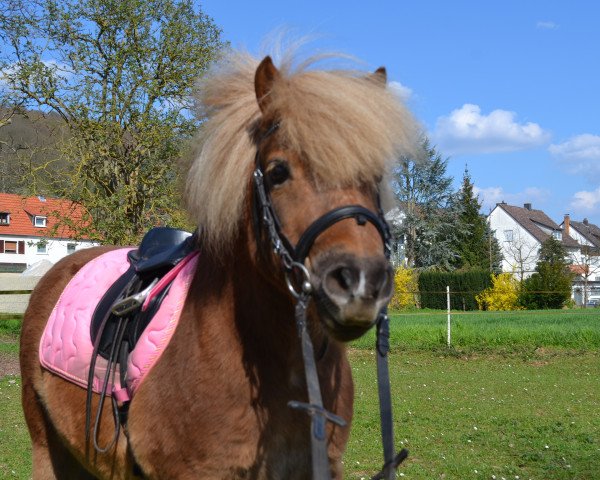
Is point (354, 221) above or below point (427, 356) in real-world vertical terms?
above

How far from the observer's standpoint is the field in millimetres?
6355

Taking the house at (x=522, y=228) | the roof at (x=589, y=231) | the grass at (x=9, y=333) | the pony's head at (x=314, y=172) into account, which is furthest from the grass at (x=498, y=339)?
the roof at (x=589, y=231)

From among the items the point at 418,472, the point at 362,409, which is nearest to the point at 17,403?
the point at 362,409

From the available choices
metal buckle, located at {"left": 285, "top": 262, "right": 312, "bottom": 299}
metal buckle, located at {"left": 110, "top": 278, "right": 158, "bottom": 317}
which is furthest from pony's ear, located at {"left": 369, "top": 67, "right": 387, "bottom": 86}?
metal buckle, located at {"left": 110, "top": 278, "right": 158, "bottom": 317}

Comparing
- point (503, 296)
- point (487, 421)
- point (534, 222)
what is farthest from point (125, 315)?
point (534, 222)

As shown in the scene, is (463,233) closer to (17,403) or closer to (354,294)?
(17,403)

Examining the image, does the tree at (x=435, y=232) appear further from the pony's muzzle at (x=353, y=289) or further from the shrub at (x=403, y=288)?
the pony's muzzle at (x=353, y=289)

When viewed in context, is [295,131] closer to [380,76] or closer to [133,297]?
[380,76]

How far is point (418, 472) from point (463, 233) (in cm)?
4966

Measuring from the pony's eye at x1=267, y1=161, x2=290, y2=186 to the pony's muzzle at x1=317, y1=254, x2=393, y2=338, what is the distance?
393 mm

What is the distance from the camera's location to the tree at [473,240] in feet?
177

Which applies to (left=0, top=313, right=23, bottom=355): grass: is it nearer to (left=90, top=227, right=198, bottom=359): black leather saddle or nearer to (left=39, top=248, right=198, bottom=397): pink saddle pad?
(left=39, top=248, right=198, bottom=397): pink saddle pad

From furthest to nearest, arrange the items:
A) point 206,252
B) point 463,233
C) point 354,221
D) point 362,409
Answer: point 463,233
point 362,409
point 206,252
point 354,221

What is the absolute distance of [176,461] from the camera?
92.5 inches
